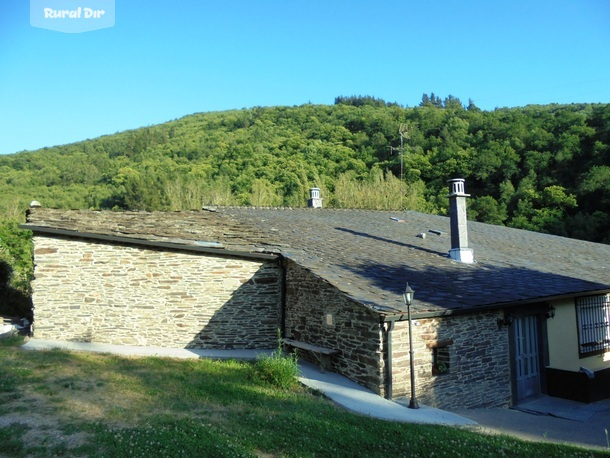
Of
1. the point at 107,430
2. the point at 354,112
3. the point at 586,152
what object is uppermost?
the point at 354,112

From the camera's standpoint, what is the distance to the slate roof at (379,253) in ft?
32.8

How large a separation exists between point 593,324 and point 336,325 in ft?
24.0

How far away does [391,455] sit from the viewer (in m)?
5.65

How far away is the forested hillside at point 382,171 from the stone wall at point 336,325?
20301 millimetres

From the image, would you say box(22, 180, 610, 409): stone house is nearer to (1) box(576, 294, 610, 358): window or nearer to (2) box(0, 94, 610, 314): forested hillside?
(1) box(576, 294, 610, 358): window

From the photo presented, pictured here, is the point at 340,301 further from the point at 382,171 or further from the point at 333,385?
the point at 382,171

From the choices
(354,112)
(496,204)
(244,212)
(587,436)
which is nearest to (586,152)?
(496,204)

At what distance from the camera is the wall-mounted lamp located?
10219mm

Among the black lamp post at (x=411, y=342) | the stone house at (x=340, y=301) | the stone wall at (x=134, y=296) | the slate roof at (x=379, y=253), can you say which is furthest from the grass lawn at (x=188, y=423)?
the stone wall at (x=134, y=296)

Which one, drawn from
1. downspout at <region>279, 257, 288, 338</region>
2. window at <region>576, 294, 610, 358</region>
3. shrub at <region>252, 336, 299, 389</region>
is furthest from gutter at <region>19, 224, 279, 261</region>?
window at <region>576, 294, 610, 358</region>

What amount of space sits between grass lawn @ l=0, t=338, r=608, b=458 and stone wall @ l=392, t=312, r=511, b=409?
6.17ft

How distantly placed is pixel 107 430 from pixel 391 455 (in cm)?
348

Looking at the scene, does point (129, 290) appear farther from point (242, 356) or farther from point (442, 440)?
point (442, 440)

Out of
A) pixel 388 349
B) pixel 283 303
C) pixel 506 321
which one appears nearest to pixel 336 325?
pixel 388 349
